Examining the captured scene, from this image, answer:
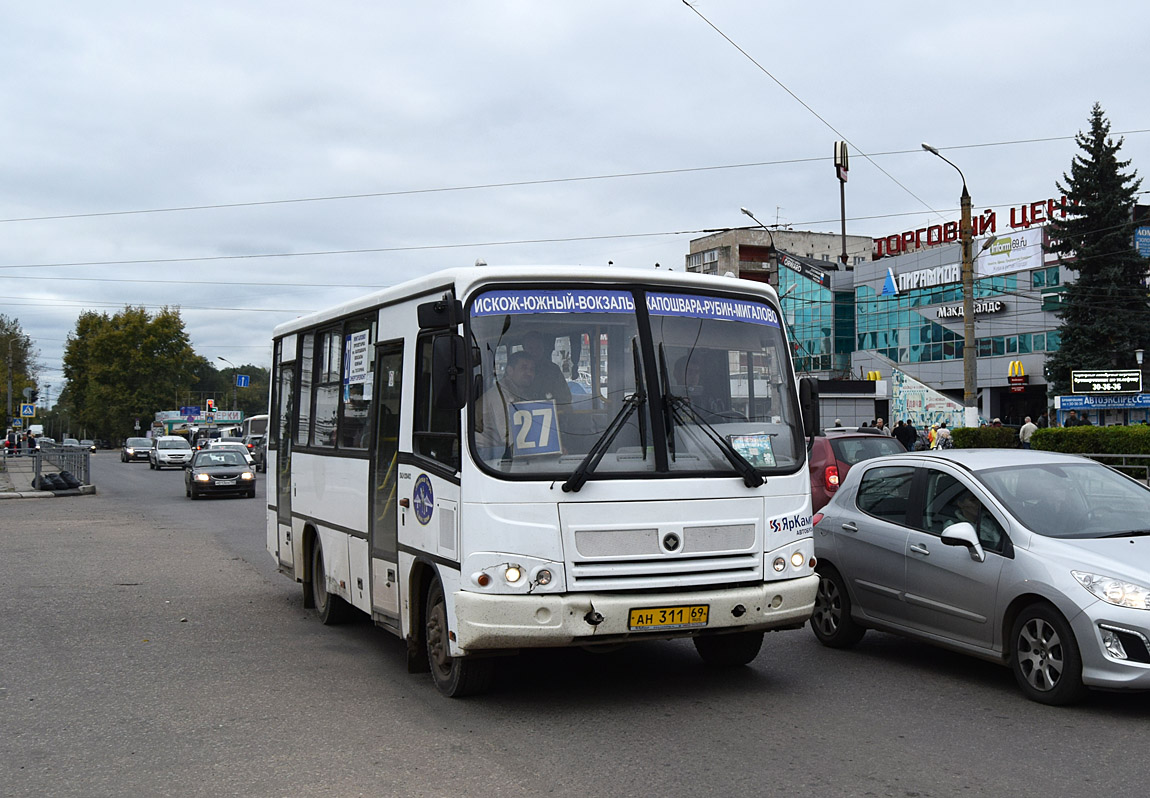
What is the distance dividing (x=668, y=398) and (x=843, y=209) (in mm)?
74399

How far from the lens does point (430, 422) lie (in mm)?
7184

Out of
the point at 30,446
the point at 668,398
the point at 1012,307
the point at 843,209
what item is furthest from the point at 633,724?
the point at 843,209

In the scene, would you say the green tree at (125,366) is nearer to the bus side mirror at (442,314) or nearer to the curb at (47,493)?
the curb at (47,493)

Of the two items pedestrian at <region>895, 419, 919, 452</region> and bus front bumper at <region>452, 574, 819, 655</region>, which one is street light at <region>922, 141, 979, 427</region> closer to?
pedestrian at <region>895, 419, 919, 452</region>

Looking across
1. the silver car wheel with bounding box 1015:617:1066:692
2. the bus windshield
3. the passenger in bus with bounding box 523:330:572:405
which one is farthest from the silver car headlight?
the passenger in bus with bounding box 523:330:572:405

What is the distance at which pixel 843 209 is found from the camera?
7806 centimetres

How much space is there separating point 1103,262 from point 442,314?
173 feet

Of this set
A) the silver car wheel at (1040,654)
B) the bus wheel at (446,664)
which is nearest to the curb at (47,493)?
the bus wheel at (446,664)

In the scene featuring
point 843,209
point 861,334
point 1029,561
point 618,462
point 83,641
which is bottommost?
point 83,641

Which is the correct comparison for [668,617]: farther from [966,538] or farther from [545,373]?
[966,538]

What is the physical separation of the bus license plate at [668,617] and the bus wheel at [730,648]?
116 centimetres

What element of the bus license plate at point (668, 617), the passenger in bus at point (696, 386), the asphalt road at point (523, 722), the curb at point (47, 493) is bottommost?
the curb at point (47, 493)

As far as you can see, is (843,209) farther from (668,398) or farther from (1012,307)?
(668,398)

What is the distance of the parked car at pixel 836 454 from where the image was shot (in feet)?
51.1
